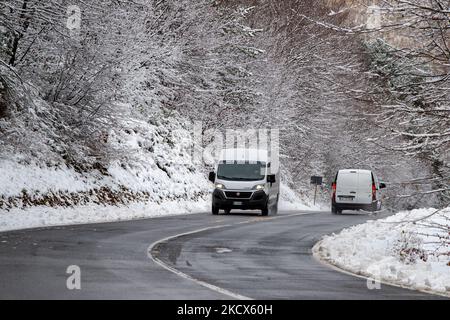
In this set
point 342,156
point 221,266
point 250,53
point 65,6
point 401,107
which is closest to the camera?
point 401,107

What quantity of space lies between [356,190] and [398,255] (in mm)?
21729

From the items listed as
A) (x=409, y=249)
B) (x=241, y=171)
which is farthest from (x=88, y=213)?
(x=409, y=249)

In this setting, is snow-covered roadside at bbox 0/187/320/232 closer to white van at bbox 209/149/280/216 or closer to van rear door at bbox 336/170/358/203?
white van at bbox 209/149/280/216

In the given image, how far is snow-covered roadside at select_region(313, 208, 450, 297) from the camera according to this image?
40.7 feet

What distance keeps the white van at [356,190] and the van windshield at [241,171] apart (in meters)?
6.45

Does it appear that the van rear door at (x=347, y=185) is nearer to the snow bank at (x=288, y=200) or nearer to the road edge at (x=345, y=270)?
the snow bank at (x=288, y=200)

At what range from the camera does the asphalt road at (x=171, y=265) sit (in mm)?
10633

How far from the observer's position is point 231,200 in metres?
30.9

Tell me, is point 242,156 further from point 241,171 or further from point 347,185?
point 347,185

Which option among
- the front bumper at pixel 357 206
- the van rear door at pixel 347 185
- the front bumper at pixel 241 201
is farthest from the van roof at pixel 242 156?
the front bumper at pixel 357 206
